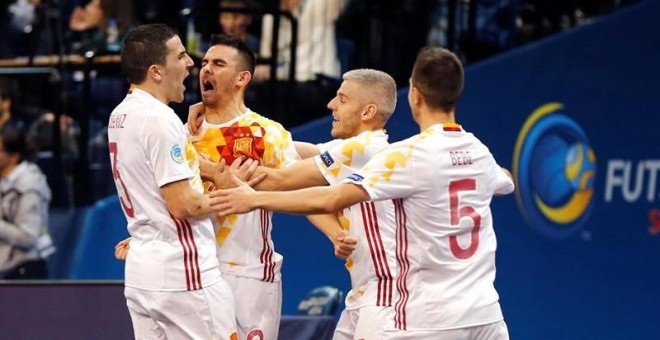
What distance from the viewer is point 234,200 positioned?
5590 mm

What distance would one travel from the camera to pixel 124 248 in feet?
20.6

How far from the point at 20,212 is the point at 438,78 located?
16.8 feet

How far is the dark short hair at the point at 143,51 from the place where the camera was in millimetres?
5977

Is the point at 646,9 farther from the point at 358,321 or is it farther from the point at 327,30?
the point at 358,321

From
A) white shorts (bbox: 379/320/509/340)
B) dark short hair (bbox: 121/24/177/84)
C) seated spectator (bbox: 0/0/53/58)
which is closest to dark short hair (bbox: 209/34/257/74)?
dark short hair (bbox: 121/24/177/84)

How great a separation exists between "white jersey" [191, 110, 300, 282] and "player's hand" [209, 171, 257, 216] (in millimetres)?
830

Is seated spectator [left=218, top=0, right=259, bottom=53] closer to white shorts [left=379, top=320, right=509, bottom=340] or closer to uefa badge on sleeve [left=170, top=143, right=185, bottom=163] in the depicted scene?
uefa badge on sleeve [left=170, top=143, right=185, bottom=163]

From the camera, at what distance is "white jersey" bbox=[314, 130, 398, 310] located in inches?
258

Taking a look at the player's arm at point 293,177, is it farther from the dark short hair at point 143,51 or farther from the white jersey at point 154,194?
the dark short hair at point 143,51

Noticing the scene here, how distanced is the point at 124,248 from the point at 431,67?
5.61 ft

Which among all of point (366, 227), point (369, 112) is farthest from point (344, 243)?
point (369, 112)

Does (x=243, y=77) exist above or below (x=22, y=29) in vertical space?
below

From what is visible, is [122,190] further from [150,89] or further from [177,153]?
[150,89]

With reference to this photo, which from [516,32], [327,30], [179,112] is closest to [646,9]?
[516,32]
